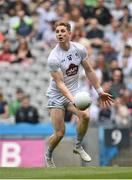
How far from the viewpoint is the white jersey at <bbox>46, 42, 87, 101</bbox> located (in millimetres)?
13750

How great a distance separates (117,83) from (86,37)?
2487mm

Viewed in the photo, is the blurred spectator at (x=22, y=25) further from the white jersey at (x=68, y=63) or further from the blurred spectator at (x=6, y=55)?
the white jersey at (x=68, y=63)

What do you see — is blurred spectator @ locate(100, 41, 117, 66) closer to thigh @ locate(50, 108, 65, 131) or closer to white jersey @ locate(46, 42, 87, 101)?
white jersey @ locate(46, 42, 87, 101)

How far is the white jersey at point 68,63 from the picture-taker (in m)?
13.8

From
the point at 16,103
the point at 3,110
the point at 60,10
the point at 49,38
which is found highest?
the point at 60,10

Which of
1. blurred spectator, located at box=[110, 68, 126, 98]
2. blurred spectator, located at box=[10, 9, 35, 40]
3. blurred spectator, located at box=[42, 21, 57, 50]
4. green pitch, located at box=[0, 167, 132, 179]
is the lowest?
green pitch, located at box=[0, 167, 132, 179]

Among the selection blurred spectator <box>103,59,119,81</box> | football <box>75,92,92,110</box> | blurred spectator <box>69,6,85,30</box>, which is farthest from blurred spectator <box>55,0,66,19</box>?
football <box>75,92,92,110</box>

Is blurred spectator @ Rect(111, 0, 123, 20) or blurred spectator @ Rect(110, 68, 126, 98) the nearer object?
blurred spectator @ Rect(110, 68, 126, 98)

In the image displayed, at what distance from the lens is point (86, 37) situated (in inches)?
891

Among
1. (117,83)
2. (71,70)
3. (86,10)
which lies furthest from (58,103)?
(86,10)

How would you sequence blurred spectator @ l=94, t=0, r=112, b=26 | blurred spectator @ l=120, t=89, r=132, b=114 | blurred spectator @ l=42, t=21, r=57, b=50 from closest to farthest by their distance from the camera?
1. blurred spectator @ l=120, t=89, r=132, b=114
2. blurred spectator @ l=42, t=21, r=57, b=50
3. blurred spectator @ l=94, t=0, r=112, b=26

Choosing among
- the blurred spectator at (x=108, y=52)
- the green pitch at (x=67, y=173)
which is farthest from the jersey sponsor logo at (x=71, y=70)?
the blurred spectator at (x=108, y=52)

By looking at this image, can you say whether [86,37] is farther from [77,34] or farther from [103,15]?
[103,15]

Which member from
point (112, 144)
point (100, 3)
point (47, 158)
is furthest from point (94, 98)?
point (47, 158)
